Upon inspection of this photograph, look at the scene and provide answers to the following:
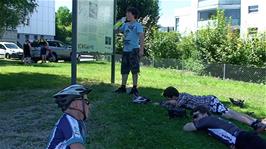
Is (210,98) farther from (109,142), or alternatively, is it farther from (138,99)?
(109,142)

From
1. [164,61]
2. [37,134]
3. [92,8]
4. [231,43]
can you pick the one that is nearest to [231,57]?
[231,43]

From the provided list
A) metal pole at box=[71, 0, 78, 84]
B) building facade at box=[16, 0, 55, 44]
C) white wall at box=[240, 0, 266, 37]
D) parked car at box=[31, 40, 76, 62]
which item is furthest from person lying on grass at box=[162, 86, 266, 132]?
building facade at box=[16, 0, 55, 44]

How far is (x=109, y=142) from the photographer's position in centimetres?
701

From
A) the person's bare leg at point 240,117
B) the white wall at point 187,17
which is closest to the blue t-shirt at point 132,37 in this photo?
the person's bare leg at point 240,117

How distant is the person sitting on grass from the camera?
352 centimetres

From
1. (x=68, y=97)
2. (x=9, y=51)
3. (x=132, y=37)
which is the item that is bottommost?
(x=68, y=97)

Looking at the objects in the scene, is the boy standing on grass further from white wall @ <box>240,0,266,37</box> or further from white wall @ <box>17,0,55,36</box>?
white wall @ <box>17,0,55,36</box>

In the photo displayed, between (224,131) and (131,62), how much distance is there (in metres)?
3.80

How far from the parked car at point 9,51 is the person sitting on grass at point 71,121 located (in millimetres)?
40677

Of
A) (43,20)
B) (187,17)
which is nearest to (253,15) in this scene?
(187,17)

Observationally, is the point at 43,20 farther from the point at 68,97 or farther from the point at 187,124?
the point at 68,97

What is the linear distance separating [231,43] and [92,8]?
1554cm

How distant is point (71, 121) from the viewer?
11.8ft

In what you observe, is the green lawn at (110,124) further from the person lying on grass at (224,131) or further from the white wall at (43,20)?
the white wall at (43,20)
